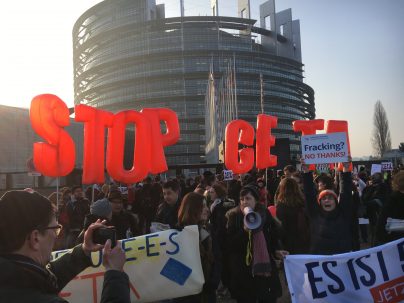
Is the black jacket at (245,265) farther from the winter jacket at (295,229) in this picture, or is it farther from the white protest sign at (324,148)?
the white protest sign at (324,148)

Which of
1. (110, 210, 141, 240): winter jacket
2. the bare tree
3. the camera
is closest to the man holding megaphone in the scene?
(110, 210, 141, 240): winter jacket

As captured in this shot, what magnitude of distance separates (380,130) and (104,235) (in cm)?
5919

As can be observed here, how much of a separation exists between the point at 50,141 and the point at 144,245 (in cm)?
451

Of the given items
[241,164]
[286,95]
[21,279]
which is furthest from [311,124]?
[286,95]

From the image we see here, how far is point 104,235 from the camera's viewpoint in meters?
2.16

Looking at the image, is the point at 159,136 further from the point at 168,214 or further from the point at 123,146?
the point at 168,214

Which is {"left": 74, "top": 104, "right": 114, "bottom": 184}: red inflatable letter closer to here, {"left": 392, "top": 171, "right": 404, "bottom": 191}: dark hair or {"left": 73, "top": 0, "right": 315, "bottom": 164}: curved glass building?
{"left": 392, "top": 171, "right": 404, "bottom": 191}: dark hair

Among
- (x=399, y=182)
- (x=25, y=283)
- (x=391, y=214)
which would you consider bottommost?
(x=391, y=214)

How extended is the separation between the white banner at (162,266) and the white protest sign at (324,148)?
306 centimetres

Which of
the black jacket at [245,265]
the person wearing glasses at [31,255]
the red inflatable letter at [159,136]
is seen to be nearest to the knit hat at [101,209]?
the black jacket at [245,265]

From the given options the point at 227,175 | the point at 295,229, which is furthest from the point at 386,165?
Answer: the point at 295,229

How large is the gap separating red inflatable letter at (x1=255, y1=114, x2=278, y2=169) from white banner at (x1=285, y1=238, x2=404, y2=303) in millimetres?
6177

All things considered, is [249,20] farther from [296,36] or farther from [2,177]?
[2,177]

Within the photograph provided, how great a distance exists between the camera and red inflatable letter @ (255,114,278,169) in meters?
9.83
